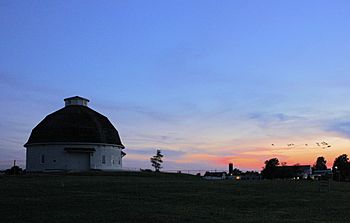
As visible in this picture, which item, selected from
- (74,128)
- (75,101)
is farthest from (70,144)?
(75,101)

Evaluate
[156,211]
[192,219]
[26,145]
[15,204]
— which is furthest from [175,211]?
[26,145]

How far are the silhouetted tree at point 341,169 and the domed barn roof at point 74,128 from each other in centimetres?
3650

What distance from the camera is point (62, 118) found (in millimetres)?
57219

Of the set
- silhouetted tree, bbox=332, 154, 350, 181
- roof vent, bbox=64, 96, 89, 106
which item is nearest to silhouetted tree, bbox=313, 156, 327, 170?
silhouetted tree, bbox=332, 154, 350, 181

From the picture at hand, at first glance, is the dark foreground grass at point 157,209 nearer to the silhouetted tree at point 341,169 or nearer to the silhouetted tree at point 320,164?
the silhouetted tree at point 341,169

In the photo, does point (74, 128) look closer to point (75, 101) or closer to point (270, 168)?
point (75, 101)

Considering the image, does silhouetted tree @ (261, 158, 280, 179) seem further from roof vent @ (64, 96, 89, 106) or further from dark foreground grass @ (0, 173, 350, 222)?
dark foreground grass @ (0, 173, 350, 222)

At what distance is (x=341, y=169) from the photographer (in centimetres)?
9475

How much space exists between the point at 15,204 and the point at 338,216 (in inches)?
478

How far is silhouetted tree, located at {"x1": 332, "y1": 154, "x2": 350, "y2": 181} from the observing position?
79.1m

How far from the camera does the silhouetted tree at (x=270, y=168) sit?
9006 centimetres

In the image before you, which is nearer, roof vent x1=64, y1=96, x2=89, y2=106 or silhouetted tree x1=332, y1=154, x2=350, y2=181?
roof vent x1=64, y1=96, x2=89, y2=106

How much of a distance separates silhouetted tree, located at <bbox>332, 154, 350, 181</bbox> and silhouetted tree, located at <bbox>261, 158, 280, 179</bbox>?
11522 mm

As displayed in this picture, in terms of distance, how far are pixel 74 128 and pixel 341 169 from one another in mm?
60450
